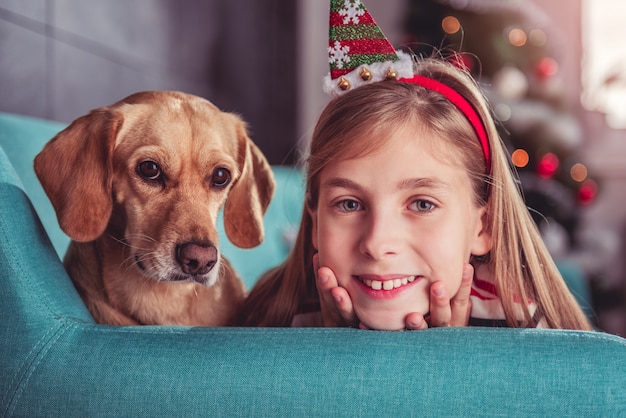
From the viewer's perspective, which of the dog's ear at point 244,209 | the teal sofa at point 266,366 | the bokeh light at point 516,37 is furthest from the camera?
the bokeh light at point 516,37

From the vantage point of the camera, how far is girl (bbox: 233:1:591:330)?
3.50 feet

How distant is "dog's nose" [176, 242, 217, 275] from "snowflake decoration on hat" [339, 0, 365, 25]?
0.46 metres

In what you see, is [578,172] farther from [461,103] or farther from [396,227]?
[396,227]

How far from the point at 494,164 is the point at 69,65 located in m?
1.73

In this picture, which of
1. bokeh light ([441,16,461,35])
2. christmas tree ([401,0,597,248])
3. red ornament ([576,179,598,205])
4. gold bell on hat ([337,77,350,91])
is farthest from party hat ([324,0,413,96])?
red ornament ([576,179,598,205])

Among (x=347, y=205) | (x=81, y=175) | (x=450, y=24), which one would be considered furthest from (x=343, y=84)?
(x=450, y=24)

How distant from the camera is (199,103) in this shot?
120 centimetres

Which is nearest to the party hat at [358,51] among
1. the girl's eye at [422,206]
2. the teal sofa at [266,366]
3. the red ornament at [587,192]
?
the girl's eye at [422,206]

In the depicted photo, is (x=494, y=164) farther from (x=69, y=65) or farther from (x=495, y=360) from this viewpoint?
(x=69, y=65)

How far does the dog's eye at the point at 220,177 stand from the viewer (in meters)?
1.18

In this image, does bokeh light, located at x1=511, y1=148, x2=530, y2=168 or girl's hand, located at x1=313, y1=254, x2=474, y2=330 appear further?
bokeh light, located at x1=511, y1=148, x2=530, y2=168

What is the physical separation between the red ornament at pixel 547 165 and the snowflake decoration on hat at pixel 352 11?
2.56m

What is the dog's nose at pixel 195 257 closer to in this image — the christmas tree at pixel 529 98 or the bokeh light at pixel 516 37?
the christmas tree at pixel 529 98

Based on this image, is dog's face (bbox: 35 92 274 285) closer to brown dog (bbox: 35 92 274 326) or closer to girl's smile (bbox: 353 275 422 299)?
brown dog (bbox: 35 92 274 326)
